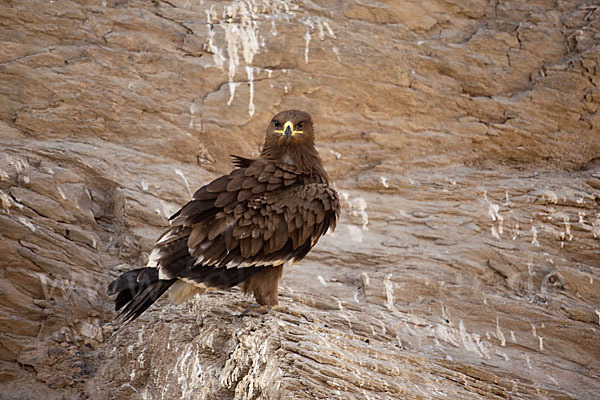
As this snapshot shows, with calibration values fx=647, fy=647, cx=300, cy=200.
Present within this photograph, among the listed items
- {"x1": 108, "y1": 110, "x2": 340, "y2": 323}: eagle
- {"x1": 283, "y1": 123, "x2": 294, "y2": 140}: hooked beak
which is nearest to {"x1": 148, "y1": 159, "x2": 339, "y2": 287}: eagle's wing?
{"x1": 108, "y1": 110, "x2": 340, "y2": 323}: eagle

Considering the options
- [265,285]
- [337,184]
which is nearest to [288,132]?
[265,285]

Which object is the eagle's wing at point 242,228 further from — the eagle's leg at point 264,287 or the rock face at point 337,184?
the rock face at point 337,184

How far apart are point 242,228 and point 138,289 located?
855mm

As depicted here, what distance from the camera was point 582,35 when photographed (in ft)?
30.1

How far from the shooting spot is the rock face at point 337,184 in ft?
16.7

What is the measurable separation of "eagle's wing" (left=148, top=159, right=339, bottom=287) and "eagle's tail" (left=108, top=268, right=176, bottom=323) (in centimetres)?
10

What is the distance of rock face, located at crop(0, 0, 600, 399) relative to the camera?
16.7 feet

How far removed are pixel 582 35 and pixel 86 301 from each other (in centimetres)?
756

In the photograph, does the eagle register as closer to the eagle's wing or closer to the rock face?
the eagle's wing

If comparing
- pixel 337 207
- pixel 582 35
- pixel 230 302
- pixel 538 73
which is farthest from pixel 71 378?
pixel 582 35

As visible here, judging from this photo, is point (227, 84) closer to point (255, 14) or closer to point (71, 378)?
point (255, 14)

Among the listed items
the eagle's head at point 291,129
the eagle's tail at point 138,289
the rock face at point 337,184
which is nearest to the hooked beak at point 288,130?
the eagle's head at point 291,129

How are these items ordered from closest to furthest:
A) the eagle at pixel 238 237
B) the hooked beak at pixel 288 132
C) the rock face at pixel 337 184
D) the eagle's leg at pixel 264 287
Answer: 1. the eagle at pixel 238 237
2. the eagle's leg at pixel 264 287
3. the rock face at pixel 337 184
4. the hooked beak at pixel 288 132

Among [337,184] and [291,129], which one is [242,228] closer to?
[291,129]
